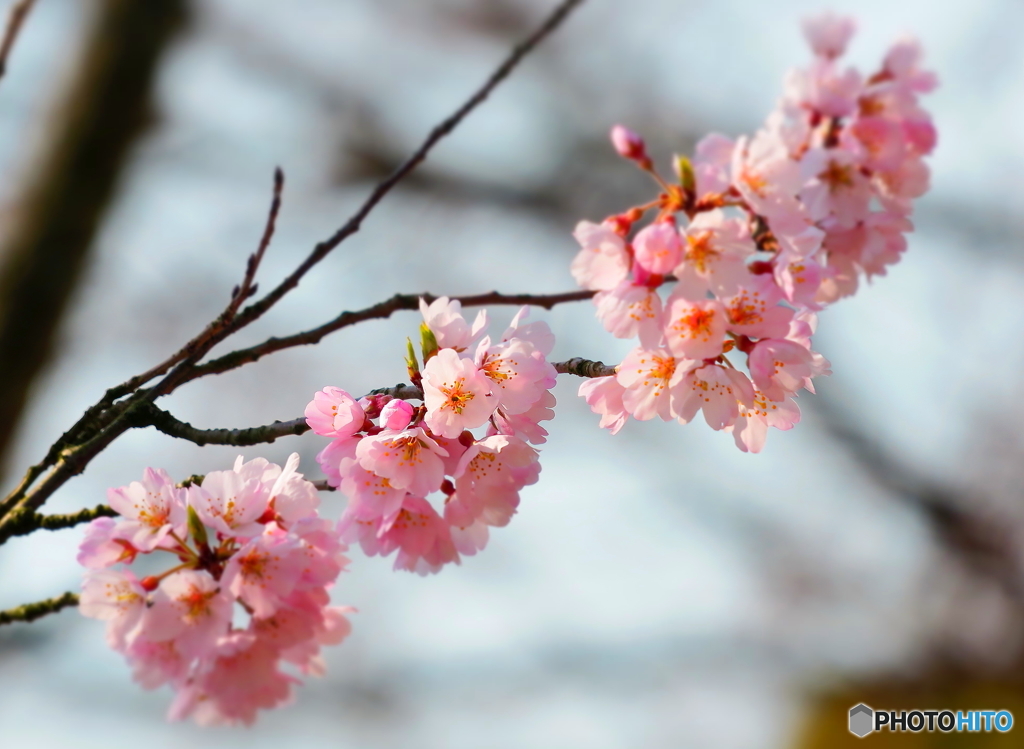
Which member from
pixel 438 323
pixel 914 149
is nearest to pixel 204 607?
pixel 438 323

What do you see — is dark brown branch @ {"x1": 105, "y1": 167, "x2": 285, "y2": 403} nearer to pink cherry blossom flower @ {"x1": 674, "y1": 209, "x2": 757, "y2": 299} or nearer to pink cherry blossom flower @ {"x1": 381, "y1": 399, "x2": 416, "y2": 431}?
pink cherry blossom flower @ {"x1": 381, "y1": 399, "x2": 416, "y2": 431}

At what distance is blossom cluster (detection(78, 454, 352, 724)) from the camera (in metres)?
0.79

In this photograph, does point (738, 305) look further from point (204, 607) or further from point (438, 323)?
point (204, 607)

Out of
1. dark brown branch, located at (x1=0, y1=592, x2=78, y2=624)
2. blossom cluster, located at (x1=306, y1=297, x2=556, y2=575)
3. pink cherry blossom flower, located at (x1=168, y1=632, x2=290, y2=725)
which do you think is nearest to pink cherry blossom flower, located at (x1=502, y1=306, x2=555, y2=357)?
blossom cluster, located at (x1=306, y1=297, x2=556, y2=575)

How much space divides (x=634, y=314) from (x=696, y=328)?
65 millimetres

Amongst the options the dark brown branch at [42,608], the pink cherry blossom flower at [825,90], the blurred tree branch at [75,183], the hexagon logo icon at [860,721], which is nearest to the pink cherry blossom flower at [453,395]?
the dark brown branch at [42,608]

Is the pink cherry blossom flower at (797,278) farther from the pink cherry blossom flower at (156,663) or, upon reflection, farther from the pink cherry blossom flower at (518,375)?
the pink cherry blossom flower at (156,663)

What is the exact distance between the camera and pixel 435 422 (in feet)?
2.71

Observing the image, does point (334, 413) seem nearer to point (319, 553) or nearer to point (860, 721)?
point (319, 553)

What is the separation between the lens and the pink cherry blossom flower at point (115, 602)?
0.80 metres

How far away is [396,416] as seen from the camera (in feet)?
2.74

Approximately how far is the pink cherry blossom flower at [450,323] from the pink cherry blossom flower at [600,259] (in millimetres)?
126

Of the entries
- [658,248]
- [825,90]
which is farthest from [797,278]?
[825,90]

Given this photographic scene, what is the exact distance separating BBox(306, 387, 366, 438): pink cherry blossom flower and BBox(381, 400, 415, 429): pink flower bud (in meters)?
0.04
